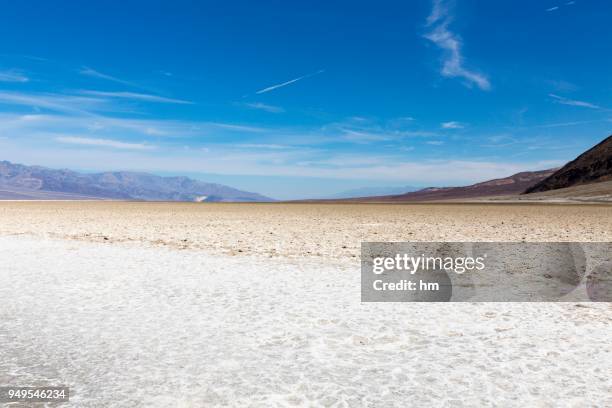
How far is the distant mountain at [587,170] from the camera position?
110062 millimetres

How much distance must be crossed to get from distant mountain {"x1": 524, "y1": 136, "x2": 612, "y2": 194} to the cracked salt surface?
382 ft

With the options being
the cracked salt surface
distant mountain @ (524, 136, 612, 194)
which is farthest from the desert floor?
distant mountain @ (524, 136, 612, 194)

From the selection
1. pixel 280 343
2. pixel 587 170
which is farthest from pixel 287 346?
pixel 587 170

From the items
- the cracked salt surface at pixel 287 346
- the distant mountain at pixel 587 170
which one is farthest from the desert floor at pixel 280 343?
the distant mountain at pixel 587 170

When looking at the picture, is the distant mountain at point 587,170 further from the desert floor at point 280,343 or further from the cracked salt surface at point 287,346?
the cracked salt surface at point 287,346

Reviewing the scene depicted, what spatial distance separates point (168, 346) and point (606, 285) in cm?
922

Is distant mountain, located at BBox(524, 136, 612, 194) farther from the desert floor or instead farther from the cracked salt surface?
the cracked salt surface

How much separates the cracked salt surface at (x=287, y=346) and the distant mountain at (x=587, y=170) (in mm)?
116318

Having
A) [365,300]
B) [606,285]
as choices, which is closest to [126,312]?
[365,300]

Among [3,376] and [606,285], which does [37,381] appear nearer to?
[3,376]

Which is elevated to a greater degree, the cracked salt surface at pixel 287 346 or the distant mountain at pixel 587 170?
the distant mountain at pixel 587 170

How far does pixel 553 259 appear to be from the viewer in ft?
44.3

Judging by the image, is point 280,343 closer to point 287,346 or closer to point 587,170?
point 287,346

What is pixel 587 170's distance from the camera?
115875 millimetres
